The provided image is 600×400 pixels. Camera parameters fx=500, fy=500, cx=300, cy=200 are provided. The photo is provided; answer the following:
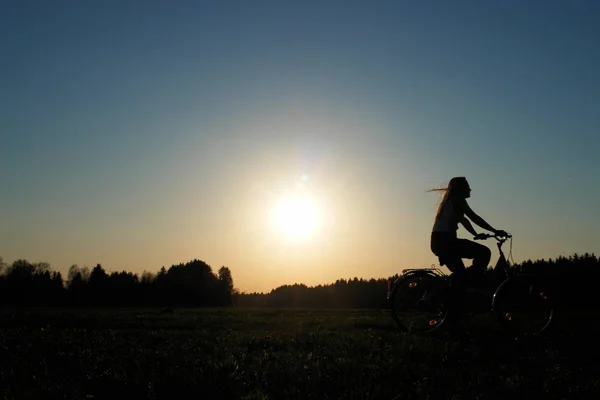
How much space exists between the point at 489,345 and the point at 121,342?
6090 mm

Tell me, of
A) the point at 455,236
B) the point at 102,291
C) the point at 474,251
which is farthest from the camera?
the point at 102,291

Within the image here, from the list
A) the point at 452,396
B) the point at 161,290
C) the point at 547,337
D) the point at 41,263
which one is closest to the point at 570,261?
the point at 547,337

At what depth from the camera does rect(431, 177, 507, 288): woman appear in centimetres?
978

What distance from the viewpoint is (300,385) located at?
18.1 feet

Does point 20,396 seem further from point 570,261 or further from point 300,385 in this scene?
point 570,261

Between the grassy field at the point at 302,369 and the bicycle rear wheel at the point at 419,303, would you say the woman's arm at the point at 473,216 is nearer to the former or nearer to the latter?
the bicycle rear wheel at the point at 419,303

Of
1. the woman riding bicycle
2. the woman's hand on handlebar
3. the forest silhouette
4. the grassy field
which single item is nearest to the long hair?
the woman riding bicycle

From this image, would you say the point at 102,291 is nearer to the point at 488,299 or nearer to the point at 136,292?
the point at 136,292

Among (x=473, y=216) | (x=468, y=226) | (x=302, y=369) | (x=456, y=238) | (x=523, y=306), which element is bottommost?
(x=302, y=369)

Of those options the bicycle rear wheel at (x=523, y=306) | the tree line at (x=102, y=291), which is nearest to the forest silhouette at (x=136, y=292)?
the tree line at (x=102, y=291)

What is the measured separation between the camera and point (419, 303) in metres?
10.3

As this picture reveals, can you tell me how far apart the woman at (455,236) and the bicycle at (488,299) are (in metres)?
0.22

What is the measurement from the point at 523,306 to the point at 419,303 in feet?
6.88

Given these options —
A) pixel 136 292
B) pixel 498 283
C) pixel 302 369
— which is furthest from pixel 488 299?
pixel 136 292
